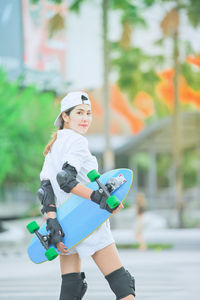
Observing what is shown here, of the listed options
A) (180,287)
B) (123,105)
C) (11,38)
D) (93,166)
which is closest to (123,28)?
(11,38)

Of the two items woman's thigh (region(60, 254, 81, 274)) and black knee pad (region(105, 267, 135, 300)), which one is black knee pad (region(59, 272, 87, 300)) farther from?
black knee pad (region(105, 267, 135, 300))

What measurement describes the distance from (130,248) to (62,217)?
10.5 metres

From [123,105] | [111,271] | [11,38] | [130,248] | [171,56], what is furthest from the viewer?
[123,105]

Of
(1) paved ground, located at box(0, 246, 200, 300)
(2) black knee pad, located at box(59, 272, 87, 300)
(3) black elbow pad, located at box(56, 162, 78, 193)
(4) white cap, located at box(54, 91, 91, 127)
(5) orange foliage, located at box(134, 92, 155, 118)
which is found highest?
(4) white cap, located at box(54, 91, 91, 127)

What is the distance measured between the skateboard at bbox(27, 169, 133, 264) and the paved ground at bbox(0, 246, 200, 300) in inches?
108

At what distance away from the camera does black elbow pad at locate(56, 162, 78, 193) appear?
12.2 ft

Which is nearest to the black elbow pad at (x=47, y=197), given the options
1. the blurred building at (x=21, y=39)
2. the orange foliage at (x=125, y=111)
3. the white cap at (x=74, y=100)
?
the white cap at (x=74, y=100)

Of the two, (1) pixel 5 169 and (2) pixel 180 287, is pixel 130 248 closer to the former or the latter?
(1) pixel 5 169

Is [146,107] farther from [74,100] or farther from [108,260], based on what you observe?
[108,260]

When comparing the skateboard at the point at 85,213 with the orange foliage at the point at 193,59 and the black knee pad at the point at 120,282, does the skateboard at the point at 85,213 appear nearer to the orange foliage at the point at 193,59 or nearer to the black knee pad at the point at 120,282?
the black knee pad at the point at 120,282

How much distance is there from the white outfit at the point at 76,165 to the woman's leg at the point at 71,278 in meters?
0.08

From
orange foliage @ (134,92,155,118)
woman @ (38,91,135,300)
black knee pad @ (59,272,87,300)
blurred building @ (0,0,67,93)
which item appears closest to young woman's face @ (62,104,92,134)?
woman @ (38,91,135,300)

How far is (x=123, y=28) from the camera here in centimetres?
1941

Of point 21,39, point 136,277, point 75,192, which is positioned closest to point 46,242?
point 75,192
